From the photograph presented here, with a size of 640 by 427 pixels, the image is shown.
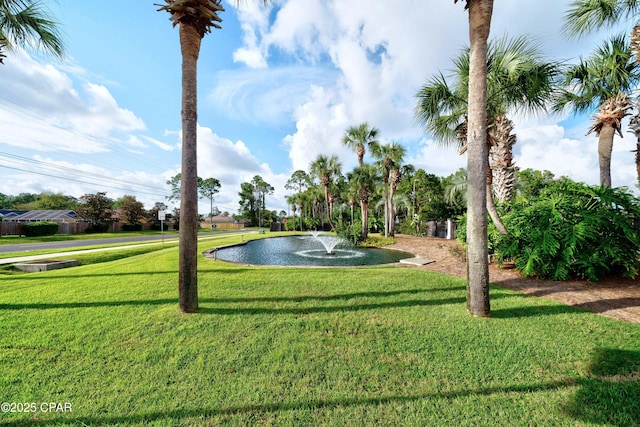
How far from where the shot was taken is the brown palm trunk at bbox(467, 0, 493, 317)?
156 inches

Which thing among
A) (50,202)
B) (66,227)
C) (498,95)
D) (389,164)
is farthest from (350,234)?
(50,202)

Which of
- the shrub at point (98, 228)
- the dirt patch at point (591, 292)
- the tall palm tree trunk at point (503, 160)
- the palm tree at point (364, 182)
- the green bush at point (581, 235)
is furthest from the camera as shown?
the shrub at point (98, 228)

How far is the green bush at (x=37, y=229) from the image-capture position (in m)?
24.1

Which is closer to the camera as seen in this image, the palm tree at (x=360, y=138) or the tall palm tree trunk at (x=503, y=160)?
the tall palm tree trunk at (x=503, y=160)

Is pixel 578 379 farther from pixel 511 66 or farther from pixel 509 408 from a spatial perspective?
pixel 511 66

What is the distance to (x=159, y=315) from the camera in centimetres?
405

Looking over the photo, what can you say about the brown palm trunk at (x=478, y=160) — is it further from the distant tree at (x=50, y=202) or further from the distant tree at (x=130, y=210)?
the distant tree at (x=50, y=202)

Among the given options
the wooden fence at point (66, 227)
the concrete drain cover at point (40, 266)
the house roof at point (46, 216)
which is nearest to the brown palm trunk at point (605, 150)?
the concrete drain cover at point (40, 266)

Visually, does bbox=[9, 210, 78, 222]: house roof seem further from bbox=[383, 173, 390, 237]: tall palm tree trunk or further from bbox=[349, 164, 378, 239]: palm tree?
bbox=[383, 173, 390, 237]: tall palm tree trunk

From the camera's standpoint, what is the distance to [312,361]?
2865mm

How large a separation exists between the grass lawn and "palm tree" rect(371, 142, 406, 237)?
16.2 metres

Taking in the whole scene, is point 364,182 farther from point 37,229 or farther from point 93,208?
point 93,208

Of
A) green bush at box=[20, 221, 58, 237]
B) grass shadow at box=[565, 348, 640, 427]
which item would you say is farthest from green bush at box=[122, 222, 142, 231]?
A: grass shadow at box=[565, 348, 640, 427]

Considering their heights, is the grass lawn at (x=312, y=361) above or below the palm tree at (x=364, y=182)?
below
